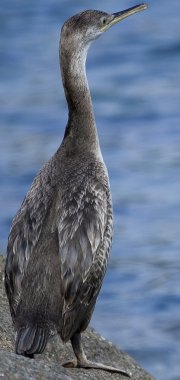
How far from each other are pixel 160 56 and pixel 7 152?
163 inches

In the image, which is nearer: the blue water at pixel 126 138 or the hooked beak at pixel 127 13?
the hooked beak at pixel 127 13

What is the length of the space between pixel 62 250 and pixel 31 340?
0.58 metres

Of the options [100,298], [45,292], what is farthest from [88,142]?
[100,298]

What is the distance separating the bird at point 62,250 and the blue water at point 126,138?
9.79 ft

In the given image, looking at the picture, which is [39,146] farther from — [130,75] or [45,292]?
[45,292]

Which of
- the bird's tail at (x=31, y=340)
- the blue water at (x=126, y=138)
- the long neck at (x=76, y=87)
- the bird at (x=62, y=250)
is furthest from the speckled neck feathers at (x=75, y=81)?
the blue water at (x=126, y=138)

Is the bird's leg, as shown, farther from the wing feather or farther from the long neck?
the long neck

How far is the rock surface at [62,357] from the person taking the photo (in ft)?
26.6

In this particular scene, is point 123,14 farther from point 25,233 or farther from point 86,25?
point 25,233

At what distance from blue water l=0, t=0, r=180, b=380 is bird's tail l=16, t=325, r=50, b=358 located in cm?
346

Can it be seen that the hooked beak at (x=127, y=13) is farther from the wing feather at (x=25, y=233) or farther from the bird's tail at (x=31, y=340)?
the bird's tail at (x=31, y=340)

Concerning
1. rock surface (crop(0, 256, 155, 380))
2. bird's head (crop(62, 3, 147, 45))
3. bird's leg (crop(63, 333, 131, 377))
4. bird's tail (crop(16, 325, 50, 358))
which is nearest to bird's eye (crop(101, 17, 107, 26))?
bird's head (crop(62, 3, 147, 45))

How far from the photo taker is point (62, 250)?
8.93m

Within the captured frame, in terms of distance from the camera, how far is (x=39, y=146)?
Answer: 1633cm
